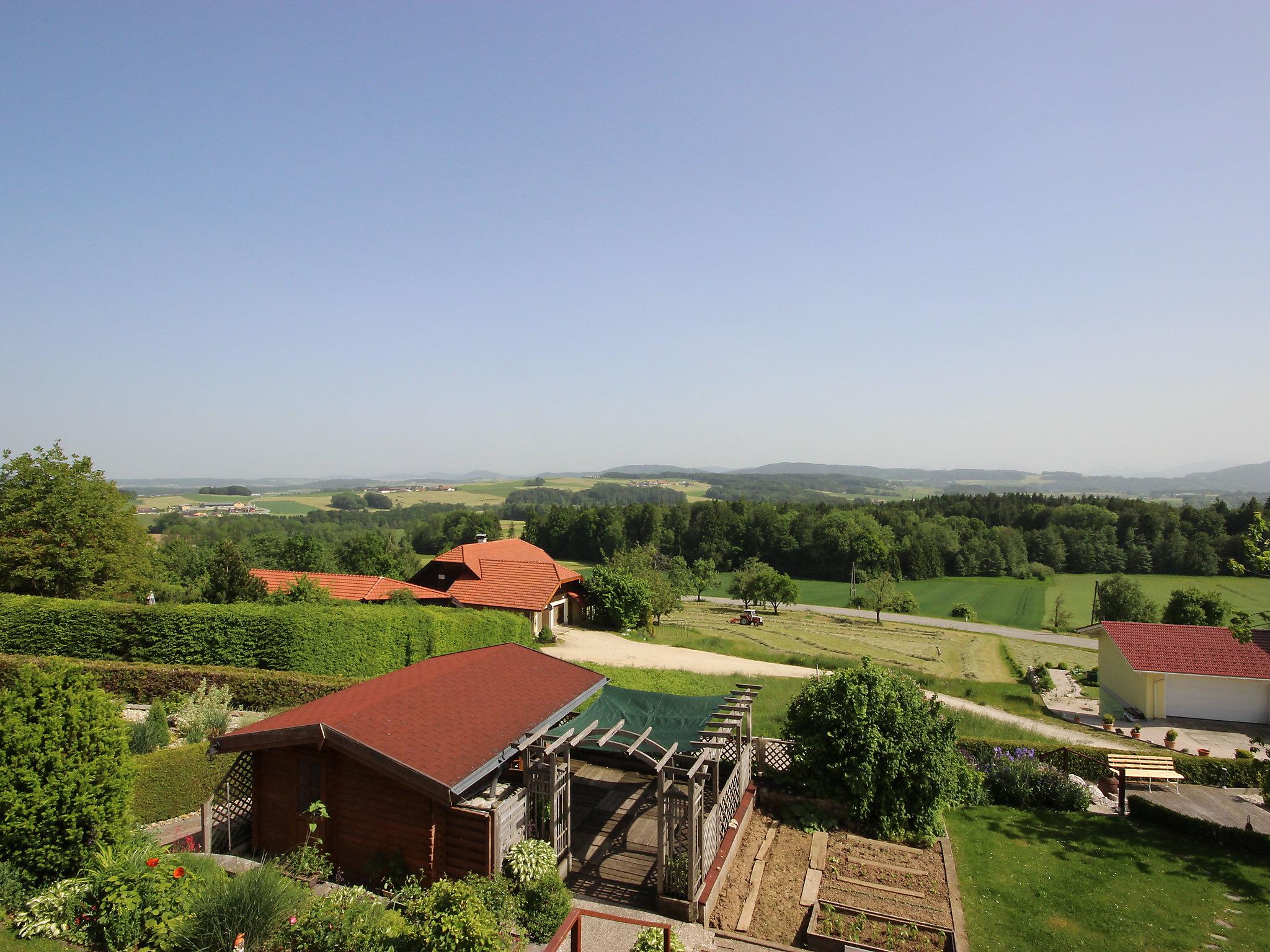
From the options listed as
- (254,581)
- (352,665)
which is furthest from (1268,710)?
(254,581)

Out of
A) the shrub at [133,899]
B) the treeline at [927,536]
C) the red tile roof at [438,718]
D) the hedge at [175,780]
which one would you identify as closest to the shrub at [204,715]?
the hedge at [175,780]

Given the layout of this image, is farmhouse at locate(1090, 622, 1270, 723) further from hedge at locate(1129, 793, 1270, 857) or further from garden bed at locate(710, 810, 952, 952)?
garden bed at locate(710, 810, 952, 952)

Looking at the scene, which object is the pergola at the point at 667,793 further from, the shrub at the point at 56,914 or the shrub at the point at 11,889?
the shrub at the point at 11,889

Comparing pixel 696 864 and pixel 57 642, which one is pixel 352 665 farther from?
pixel 696 864

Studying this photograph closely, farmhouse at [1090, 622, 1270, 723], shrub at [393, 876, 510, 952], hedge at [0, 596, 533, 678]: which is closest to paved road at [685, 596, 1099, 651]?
farmhouse at [1090, 622, 1270, 723]

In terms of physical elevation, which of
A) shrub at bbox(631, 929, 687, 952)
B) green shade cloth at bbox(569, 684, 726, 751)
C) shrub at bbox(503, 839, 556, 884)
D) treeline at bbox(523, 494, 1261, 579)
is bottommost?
treeline at bbox(523, 494, 1261, 579)

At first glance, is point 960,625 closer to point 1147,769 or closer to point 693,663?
point 693,663

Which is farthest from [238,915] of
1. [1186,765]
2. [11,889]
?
[1186,765]
